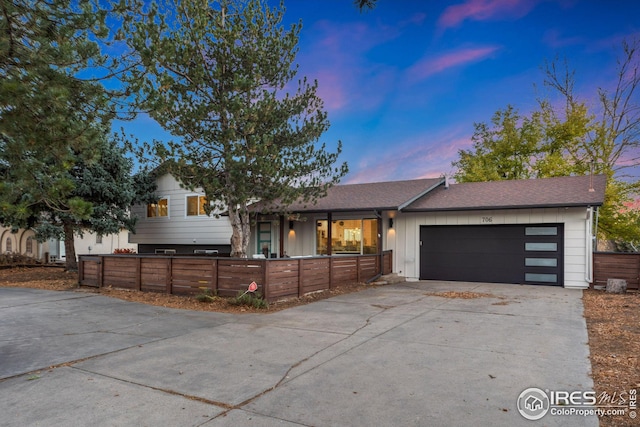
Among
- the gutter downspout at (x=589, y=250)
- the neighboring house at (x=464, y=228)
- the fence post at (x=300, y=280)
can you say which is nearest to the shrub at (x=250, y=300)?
the fence post at (x=300, y=280)

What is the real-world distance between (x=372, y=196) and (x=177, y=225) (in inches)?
326

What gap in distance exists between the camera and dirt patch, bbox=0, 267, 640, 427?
3919mm

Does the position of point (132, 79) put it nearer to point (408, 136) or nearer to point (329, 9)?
point (329, 9)

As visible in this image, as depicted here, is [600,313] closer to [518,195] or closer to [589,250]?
[589,250]

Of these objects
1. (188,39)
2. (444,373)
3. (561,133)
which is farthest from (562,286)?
(561,133)

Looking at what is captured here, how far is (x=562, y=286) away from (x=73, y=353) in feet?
40.1

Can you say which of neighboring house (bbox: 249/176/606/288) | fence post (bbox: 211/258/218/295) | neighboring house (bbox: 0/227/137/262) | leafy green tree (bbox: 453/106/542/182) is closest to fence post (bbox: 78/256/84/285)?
fence post (bbox: 211/258/218/295)

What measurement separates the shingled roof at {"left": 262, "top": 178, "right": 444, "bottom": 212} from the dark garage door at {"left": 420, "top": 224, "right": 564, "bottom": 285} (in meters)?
1.45

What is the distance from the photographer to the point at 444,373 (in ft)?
14.0

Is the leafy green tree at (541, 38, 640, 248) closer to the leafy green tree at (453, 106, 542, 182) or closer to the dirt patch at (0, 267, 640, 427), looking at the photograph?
the leafy green tree at (453, 106, 542, 182)

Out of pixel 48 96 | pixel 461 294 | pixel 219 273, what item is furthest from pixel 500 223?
pixel 48 96

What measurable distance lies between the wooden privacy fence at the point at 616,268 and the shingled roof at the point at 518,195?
5.30ft

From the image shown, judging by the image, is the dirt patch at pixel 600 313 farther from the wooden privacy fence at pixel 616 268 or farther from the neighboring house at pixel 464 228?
the neighboring house at pixel 464 228

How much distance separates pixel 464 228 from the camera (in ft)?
43.4
